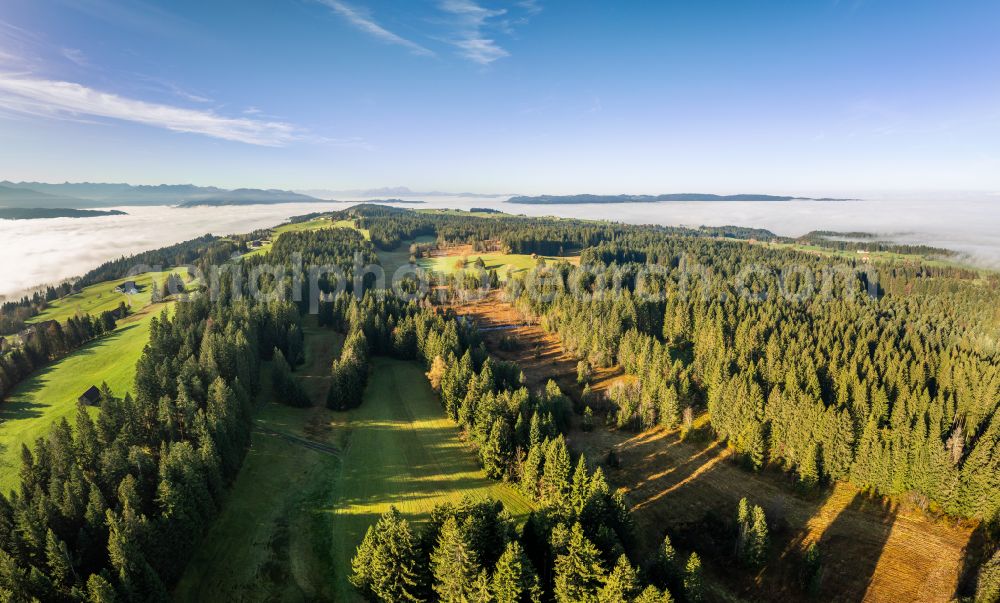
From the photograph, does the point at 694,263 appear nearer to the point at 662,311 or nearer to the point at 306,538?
the point at 662,311

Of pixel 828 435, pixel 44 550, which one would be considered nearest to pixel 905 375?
pixel 828 435

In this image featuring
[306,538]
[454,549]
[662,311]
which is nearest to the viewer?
[454,549]

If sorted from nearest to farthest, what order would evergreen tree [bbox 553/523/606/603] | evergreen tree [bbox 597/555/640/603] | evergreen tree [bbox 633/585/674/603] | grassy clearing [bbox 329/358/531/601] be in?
1. evergreen tree [bbox 633/585/674/603]
2. evergreen tree [bbox 597/555/640/603]
3. evergreen tree [bbox 553/523/606/603]
4. grassy clearing [bbox 329/358/531/601]

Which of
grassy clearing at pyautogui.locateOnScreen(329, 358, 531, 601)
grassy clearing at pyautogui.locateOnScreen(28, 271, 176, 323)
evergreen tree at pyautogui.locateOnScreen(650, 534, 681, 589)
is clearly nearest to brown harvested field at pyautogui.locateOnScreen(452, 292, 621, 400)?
grassy clearing at pyautogui.locateOnScreen(329, 358, 531, 601)

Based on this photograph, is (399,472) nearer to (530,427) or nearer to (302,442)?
(302,442)

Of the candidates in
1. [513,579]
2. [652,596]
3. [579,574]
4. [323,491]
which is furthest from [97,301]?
[652,596]

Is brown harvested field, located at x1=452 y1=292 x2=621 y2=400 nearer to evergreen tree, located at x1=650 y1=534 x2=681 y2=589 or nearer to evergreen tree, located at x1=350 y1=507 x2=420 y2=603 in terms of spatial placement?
evergreen tree, located at x1=650 y1=534 x2=681 y2=589
